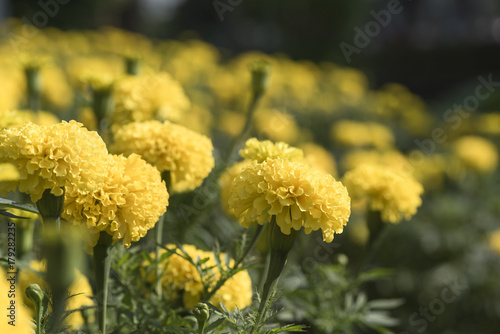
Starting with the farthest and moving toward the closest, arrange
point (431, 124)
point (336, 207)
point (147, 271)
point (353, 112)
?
point (431, 124)
point (353, 112)
point (147, 271)
point (336, 207)

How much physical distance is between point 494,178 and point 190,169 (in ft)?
13.0

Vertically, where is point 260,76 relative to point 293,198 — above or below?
below

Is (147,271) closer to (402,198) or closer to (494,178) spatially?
(402,198)

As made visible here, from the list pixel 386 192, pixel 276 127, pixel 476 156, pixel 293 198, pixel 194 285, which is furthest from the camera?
pixel 476 156

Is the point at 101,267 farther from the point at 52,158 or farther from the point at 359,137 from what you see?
the point at 359,137

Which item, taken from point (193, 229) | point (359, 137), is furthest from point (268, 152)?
point (359, 137)

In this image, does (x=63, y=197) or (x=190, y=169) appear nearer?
(x=63, y=197)

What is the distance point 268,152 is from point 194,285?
0.36 m

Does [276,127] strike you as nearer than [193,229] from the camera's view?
No

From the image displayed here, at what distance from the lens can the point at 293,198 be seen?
1.05 m

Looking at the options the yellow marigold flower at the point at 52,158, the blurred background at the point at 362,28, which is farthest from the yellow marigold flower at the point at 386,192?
the blurred background at the point at 362,28

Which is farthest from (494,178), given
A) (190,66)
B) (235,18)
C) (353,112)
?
(235,18)

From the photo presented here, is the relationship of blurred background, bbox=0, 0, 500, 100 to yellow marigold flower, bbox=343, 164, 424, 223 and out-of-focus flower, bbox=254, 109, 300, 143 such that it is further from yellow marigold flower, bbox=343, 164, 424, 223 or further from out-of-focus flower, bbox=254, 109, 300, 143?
yellow marigold flower, bbox=343, 164, 424, 223

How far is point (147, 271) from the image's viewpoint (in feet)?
3.90
